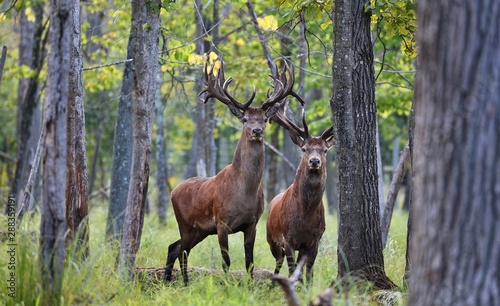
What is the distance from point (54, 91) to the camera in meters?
6.06

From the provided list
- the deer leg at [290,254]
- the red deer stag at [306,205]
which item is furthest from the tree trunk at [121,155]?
the deer leg at [290,254]

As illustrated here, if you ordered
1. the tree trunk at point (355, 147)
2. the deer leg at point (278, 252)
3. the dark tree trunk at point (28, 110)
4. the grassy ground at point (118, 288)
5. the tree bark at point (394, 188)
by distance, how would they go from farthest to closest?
the dark tree trunk at point (28, 110) → the tree bark at point (394, 188) → the deer leg at point (278, 252) → the tree trunk at point (355, 147) → the grassy ground at point (118, 288)

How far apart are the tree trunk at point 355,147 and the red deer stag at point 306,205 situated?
137 cm

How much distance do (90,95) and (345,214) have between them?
19789 mm

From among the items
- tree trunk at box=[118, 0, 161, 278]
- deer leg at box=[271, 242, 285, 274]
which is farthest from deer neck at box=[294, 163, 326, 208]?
tree trunk at box=[118, 0, 161, 278]

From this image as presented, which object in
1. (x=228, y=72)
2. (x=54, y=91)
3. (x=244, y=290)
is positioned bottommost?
(x=244, y=290)

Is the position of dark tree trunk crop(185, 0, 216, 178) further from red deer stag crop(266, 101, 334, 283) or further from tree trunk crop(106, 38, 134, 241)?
red deer stag crop(266, 101, 334, 283)

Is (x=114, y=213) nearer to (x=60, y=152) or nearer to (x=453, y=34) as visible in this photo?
(x=60, y=152)

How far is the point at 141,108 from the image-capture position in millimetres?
8570

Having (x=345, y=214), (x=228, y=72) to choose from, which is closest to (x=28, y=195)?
(x=345, y=214)

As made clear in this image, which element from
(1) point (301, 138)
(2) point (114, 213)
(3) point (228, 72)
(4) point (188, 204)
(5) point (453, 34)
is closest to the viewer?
(5) point (453, 34)

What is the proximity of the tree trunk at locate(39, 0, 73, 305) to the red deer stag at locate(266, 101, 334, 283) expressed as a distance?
4194mm

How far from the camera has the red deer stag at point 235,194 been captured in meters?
10.2

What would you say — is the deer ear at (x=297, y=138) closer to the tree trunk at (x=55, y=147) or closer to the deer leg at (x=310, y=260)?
the deer leg at (x=310, y=260)
